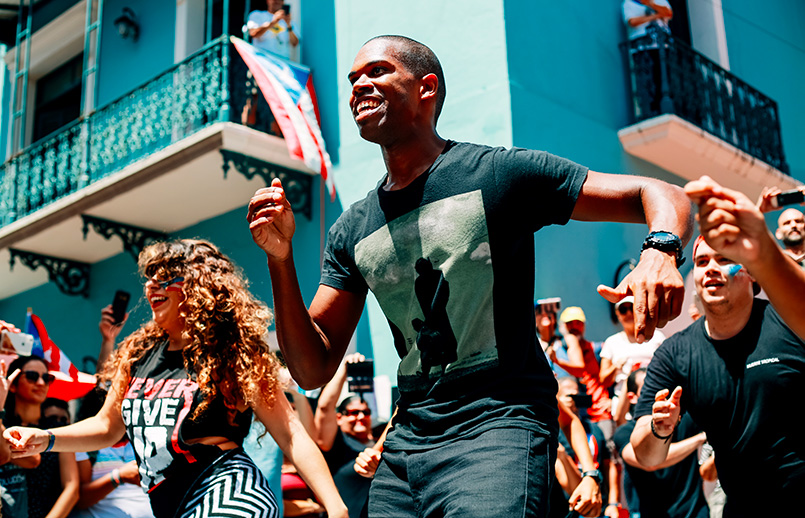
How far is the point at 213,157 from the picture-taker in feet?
32.6

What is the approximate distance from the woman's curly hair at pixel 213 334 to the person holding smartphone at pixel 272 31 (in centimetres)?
649

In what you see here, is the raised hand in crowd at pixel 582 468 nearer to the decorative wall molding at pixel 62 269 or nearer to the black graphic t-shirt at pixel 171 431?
Result: the black graphic t-shirt at pixel 171 431

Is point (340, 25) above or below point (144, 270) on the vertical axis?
above

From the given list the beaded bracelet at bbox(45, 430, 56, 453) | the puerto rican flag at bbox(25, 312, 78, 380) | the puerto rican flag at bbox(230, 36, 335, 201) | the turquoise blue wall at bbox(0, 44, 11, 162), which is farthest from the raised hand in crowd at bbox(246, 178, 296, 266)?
the turquoise blue wall at bbox(0, 44, 11, 162)

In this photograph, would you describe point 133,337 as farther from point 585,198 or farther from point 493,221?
point 585,198

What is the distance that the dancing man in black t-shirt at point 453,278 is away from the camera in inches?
90.8

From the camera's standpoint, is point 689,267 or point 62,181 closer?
point 689,267

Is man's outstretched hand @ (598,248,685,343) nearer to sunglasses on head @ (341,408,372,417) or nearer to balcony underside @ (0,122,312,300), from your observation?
sunglasses on head @ (341,408,372,417)

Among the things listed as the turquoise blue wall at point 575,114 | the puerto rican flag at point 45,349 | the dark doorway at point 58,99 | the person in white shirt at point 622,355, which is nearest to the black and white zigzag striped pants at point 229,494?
the puerto rican flag at point 45,349

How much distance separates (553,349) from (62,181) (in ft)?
25.8

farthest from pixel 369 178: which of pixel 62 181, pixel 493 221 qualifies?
pixel 493 221

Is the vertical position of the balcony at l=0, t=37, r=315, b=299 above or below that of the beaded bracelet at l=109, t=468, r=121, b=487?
above

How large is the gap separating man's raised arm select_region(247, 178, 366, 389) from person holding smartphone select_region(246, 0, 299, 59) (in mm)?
7893

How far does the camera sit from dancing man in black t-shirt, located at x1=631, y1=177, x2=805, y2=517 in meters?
3.49
